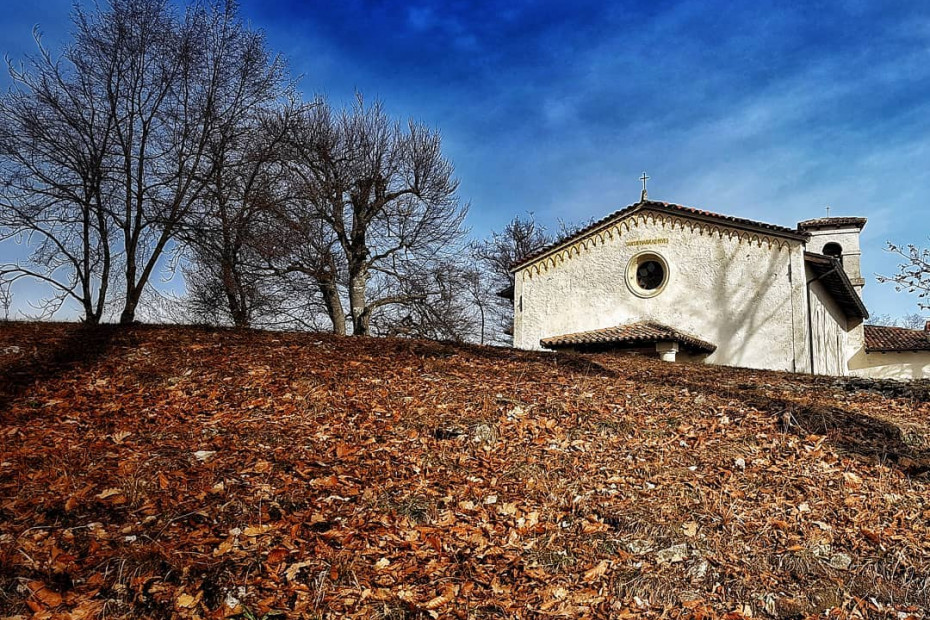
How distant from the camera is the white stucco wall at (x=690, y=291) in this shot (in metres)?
15.6

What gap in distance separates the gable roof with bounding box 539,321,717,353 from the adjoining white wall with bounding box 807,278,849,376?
3521 millimetres

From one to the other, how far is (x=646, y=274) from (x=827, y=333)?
6921mm

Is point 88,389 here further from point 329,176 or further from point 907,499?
point 329,176

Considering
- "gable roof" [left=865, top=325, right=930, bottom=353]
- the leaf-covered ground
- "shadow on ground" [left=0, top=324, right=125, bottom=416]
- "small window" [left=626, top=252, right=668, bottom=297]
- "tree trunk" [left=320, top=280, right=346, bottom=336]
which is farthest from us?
"gable roof" [left=865, top=325, right=930, bottom=353]

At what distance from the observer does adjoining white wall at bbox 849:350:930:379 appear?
870 inches

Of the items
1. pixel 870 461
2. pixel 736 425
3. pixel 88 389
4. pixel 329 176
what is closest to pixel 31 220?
pixel 88 389

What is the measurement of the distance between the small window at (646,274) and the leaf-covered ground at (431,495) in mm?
9167

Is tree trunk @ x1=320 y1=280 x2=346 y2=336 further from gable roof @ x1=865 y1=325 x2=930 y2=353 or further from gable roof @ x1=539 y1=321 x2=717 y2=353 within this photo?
gable roof @ x1=865 y1=325 x2=930 y2=353

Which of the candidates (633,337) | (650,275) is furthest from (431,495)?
(650,275)

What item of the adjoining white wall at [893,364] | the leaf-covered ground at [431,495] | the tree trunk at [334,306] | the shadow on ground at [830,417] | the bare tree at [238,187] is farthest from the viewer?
the adjoining white wall at [893,364]

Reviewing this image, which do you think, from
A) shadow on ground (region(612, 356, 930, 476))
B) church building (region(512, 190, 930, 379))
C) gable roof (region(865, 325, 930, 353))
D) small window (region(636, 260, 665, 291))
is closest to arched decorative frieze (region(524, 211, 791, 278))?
church building (region(512, 190, 930, 379))

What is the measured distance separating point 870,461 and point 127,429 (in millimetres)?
7367

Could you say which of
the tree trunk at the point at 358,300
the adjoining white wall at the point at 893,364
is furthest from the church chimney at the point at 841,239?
the tree trunk at the point at 358,300

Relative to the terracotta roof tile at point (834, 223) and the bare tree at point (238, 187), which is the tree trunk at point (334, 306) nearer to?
the bare tree at point (238, 187)
